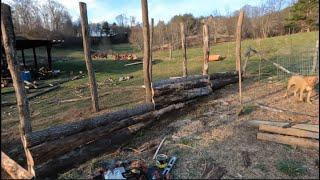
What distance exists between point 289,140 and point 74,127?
4.33m

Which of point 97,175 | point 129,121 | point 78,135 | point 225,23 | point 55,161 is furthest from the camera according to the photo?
point 225,23

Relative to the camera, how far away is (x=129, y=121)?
24.0 ft

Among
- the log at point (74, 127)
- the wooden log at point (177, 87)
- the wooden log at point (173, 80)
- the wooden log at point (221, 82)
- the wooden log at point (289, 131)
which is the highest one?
the wooden log at point (173, 80)

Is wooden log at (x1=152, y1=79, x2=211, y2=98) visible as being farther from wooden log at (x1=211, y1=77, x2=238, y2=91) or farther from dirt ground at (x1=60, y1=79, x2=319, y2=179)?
dirt ground at (x1=60, y1=79, x2=319, y2=179)

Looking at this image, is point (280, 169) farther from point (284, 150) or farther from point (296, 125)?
point (296, 125)

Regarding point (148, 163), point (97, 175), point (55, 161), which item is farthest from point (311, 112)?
point (55, 161)

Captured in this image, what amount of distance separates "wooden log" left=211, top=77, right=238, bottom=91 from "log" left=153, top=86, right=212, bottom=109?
1.62 feet

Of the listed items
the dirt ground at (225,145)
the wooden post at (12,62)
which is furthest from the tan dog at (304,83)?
the wooden post at (12,62)

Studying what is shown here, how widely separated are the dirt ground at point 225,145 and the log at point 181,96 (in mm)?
403

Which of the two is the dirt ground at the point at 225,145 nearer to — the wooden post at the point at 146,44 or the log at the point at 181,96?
the log at the point at 181,96

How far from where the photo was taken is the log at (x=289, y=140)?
232 inches

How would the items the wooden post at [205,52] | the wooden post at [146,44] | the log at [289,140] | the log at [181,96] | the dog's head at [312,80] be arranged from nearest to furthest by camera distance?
1. the log at [289,140]
2. the dog's head at [312,80]
3. the wooden post at [146,44]
4. the log at [181,96]
5. the wooden post at [205,52]

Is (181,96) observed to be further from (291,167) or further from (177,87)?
(291,167)

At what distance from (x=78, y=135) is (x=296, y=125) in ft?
14.7
